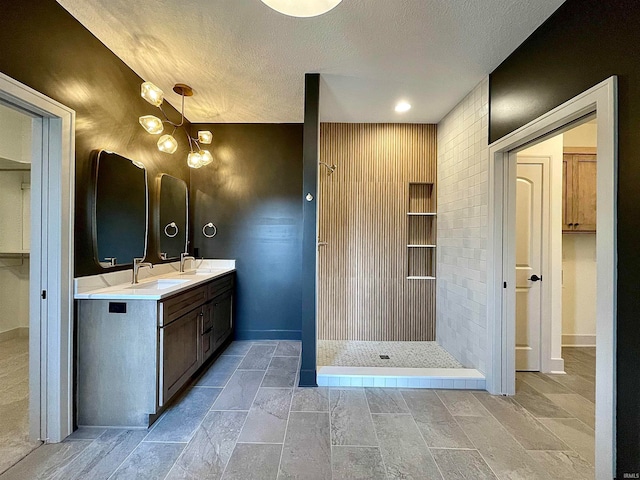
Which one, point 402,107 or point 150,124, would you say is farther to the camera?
point 402,107

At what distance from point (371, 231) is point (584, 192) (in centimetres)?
242

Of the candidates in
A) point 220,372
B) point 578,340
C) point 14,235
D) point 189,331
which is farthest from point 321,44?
point 578,340

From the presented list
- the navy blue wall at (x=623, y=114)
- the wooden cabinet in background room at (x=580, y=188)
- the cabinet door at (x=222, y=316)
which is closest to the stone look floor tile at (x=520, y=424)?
the navy blue wall at (x=623, y=114)

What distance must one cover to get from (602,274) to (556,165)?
1.99 m

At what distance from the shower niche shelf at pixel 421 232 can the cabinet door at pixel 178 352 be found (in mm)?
2540

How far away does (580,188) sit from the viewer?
3342 millimetres

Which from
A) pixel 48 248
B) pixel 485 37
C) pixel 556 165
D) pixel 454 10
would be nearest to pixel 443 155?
pixel 556 165

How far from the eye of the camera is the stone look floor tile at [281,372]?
2.62 meters

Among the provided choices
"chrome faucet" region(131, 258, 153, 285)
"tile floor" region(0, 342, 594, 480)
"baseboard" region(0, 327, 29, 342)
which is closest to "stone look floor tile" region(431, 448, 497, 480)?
"tile floor" region(0, 342, 594, 480)

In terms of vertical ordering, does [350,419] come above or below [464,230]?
below

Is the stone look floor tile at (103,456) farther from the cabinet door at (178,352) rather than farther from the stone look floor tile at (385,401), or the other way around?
the stone look floor tile at (385,401)

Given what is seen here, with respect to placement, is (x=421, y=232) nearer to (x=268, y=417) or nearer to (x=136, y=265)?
(x=268, y=417)

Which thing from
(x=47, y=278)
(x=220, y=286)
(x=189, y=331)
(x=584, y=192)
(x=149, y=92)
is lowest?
(x=189, y=331)

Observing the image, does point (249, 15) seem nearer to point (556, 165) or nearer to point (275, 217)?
point (275, 217)
